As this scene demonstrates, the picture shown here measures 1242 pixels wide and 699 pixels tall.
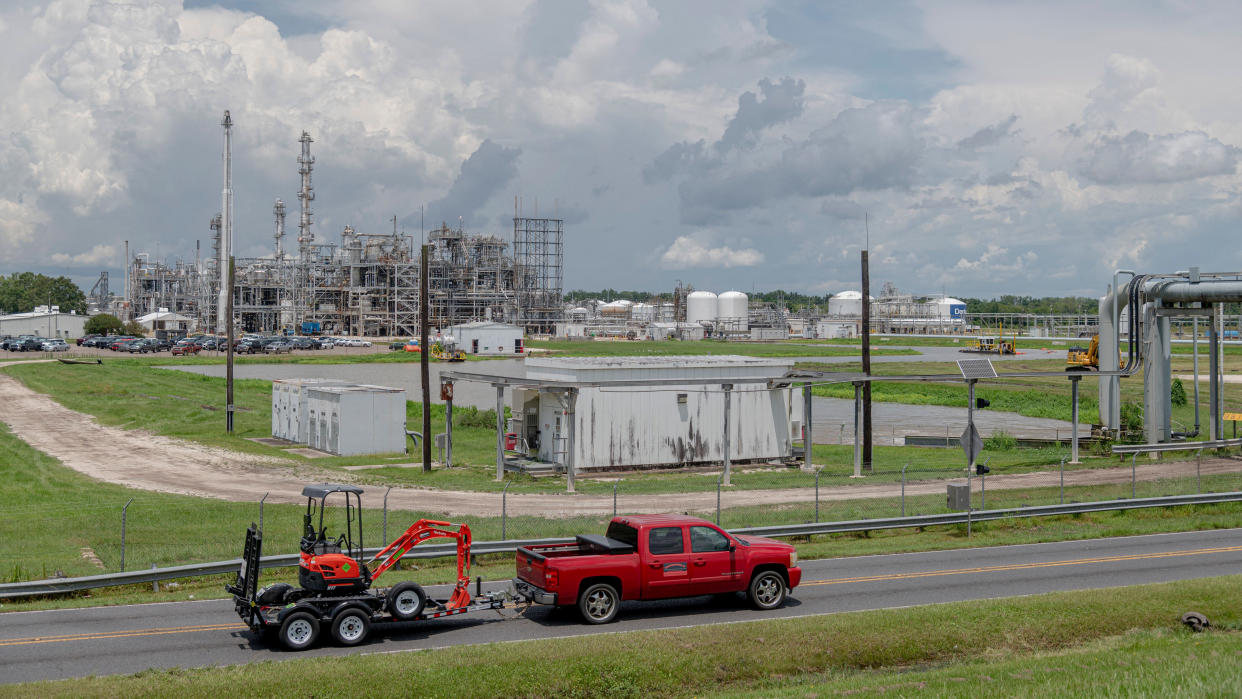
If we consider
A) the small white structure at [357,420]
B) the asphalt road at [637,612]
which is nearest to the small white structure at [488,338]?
the small white structure at [357,420]

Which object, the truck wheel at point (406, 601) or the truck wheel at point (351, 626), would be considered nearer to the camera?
the truck wheel at point (351, 626)

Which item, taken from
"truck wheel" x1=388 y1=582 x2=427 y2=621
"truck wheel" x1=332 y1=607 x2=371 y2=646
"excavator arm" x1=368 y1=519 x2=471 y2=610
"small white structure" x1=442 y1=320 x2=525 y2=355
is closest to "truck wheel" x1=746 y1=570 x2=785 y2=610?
"excavator arm" x1=368 y1=519 x2=471 y2=610

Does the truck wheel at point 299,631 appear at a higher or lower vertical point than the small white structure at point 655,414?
lower

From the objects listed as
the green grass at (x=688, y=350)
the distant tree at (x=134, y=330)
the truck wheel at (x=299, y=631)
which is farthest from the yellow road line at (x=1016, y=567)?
the distant tree at (x=134, y=330)

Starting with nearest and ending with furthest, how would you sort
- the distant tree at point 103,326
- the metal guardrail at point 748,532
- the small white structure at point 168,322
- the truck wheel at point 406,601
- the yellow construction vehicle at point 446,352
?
the truck wheel at point 406,601 → the metal guardrail at point 748,532 → the yellow construction vehicle at point 446,352 → the distant tree at point 103,326 → the small white structure at point 168,322

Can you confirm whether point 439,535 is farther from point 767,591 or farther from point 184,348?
point 184,348

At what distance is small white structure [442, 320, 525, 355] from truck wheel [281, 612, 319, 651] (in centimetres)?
12204

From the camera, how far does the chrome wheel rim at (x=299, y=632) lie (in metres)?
14.8

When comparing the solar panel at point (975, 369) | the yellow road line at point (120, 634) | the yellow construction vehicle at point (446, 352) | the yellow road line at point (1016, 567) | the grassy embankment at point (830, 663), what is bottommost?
the yellow road line at point (120, 634)

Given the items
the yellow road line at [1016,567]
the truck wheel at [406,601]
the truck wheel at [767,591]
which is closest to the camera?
the truck wheel at [406,601]

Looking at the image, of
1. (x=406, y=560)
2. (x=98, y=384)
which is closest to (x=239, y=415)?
(x=98, y=384)

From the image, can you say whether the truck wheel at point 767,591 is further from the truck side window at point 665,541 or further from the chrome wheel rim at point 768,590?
the truck side window at point 665,541

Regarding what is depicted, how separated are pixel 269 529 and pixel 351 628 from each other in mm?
10507

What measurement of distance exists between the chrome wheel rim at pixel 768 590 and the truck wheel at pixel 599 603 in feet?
8.26
